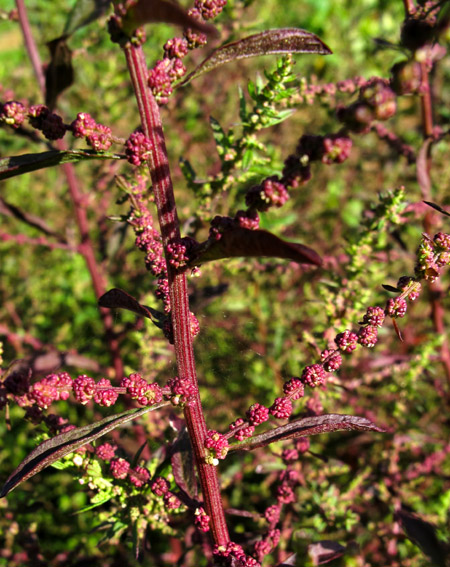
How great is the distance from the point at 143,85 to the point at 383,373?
4.53 feet

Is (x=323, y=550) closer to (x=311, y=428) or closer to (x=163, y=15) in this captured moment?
(x=311, y=428)

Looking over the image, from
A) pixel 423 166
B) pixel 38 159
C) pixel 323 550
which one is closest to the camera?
pixel 38 159

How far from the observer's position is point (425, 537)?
54.3 inches

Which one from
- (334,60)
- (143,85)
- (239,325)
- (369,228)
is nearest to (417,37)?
(143,85)

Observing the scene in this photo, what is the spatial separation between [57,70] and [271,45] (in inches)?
28.7

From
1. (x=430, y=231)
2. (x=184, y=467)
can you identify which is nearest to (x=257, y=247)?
(x=184, y=467)

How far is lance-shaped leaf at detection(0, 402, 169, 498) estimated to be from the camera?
91cm

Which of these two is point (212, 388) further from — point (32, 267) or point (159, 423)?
point (32, 267)

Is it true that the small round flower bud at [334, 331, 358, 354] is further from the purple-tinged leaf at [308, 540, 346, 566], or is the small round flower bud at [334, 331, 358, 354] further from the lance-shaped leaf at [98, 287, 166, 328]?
the purple-tinged leaf at [308, 540, 346, 566]

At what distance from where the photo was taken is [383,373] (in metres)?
1.90

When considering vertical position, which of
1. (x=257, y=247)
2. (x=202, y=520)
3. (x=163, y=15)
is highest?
(x=163, y=15)

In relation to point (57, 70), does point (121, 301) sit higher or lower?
lower

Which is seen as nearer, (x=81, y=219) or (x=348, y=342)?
(x=348, y=342)

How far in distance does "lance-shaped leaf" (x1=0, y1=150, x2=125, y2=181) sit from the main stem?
7 cm
